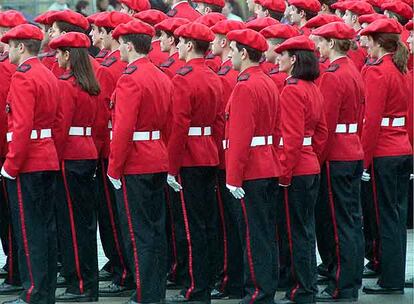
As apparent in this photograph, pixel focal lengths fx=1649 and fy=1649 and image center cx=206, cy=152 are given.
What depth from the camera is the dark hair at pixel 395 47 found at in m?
11.6

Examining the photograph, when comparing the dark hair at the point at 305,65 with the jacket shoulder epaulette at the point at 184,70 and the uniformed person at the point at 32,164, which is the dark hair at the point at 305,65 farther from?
the uniformed person at the point at 32,164

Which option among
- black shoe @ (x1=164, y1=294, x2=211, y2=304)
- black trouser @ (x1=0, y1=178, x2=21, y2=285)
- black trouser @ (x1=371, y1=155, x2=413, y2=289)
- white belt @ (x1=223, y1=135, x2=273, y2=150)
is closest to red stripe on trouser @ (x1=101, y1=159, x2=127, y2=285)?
black shoe @ (x1=164, y1=294, x2=211, y2=304)

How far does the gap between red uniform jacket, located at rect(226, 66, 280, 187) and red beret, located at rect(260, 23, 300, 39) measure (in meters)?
0.75

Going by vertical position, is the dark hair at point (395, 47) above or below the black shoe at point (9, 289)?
above

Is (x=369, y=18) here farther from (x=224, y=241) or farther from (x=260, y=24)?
(x=224, y=241)

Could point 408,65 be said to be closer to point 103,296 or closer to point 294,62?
point 294,62

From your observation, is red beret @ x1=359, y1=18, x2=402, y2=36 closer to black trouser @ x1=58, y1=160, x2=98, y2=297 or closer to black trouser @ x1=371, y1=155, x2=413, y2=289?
black trouser @ x1=371, y1=155, x2=413, y2=289

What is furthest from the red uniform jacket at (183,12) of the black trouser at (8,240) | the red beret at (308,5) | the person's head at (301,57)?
the person's head at (301,57)

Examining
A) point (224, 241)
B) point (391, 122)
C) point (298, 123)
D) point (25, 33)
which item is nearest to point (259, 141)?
point (298, 123)

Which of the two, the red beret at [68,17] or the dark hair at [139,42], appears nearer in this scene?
the dark hair at [139,42]

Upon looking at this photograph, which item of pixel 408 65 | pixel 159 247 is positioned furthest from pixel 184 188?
pixel 408 65

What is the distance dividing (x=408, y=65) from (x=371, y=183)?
3.30 ft

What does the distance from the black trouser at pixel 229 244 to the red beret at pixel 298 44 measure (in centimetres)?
112

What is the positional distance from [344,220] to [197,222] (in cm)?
104
